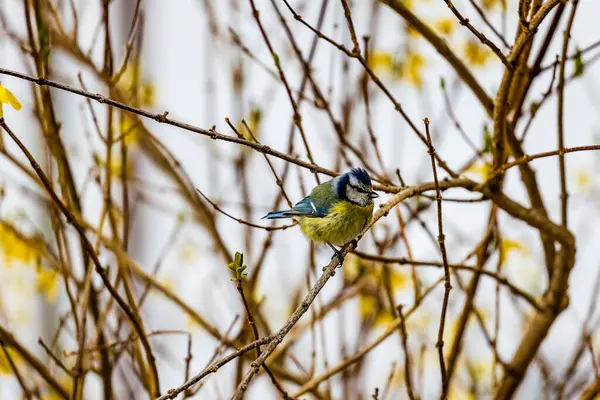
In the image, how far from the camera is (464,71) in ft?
4.31

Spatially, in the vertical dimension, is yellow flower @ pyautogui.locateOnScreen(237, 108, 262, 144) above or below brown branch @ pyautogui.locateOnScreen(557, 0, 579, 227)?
above

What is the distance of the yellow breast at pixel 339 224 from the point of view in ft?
5.14

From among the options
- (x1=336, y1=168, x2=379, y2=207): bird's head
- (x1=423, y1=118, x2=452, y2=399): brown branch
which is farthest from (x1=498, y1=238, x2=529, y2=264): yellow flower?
(x1=423, y1=118, x2=452, y2=399): brown branch

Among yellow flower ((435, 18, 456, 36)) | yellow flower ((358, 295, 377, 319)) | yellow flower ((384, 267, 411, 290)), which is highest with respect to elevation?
yellow flower ((435, 18, 456, 36))

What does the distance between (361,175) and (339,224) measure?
18 cm

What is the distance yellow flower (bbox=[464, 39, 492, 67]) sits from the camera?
2371 millimetres

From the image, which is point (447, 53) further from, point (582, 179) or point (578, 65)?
point (582, 179)

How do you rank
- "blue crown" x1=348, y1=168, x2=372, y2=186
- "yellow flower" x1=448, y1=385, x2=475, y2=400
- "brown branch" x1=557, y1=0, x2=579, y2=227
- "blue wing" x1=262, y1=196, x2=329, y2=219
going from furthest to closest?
1. "yellow flower" x1=448, y1=385, x2=475, y2=400
2. "blue wing" x1=262, y1=196, x2=329, y2=219
3. "blue crown" x1=348, y1=168, x2=372, y2=186
4. "brown branch" x1=557, y1=0, x2=579, y2=227

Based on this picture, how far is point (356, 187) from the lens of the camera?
150 cm

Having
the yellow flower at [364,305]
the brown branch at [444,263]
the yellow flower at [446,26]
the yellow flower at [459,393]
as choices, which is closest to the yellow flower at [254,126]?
the brown branch at [444,263]

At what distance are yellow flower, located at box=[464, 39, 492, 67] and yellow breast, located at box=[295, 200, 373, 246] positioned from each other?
1043 millimetres

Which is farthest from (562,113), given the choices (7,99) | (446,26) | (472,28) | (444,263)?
(446,26)

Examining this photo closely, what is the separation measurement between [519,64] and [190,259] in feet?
7.59

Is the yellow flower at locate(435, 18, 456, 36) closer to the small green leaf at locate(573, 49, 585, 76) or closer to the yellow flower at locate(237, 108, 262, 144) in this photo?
the yellow flower at locate(237, 108, 262, 144)
